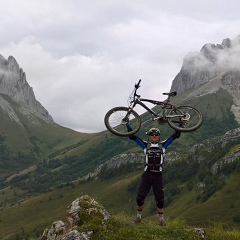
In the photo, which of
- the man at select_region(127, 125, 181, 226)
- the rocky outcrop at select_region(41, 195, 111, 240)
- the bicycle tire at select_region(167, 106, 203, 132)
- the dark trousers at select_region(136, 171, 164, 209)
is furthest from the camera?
the bicycle tire at select_region(167, 106, 203, 132)

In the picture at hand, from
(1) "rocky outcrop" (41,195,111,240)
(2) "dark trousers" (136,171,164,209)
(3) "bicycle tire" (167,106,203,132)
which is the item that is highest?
(3) "bicycle tire" (167,106,203,132)

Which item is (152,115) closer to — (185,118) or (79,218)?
(185,118)

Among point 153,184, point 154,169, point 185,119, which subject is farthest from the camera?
point 185,119

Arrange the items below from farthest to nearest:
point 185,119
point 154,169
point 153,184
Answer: point 185,119
point 153,184
point 154,169

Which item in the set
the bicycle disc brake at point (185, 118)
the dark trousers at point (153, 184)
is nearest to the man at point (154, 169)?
the dark trousers at point (153, 184)

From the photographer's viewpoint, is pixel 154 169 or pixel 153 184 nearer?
pixel 154 169

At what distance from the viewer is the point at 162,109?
2030 cm

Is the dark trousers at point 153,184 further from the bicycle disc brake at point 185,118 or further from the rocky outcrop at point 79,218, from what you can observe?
the bicycle disc brake at point 185,118

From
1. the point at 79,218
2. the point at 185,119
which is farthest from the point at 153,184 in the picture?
the point at 185,119

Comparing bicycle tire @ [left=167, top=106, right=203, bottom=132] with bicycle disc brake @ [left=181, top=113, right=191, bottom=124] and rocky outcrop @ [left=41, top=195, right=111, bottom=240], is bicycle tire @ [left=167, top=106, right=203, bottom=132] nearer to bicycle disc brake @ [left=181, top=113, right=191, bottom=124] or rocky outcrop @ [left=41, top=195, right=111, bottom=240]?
bicycle disc brake @ [left=181, top=113, right=191, bottom=124]

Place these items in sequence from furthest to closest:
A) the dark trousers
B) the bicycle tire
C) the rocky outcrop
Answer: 1. the bicycle tire
2. the dark trousers
3. the rocky outcrop

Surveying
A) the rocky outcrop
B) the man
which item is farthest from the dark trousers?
the rocky outcrop

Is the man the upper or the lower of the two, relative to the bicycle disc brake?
lower

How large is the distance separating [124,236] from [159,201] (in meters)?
3.40
